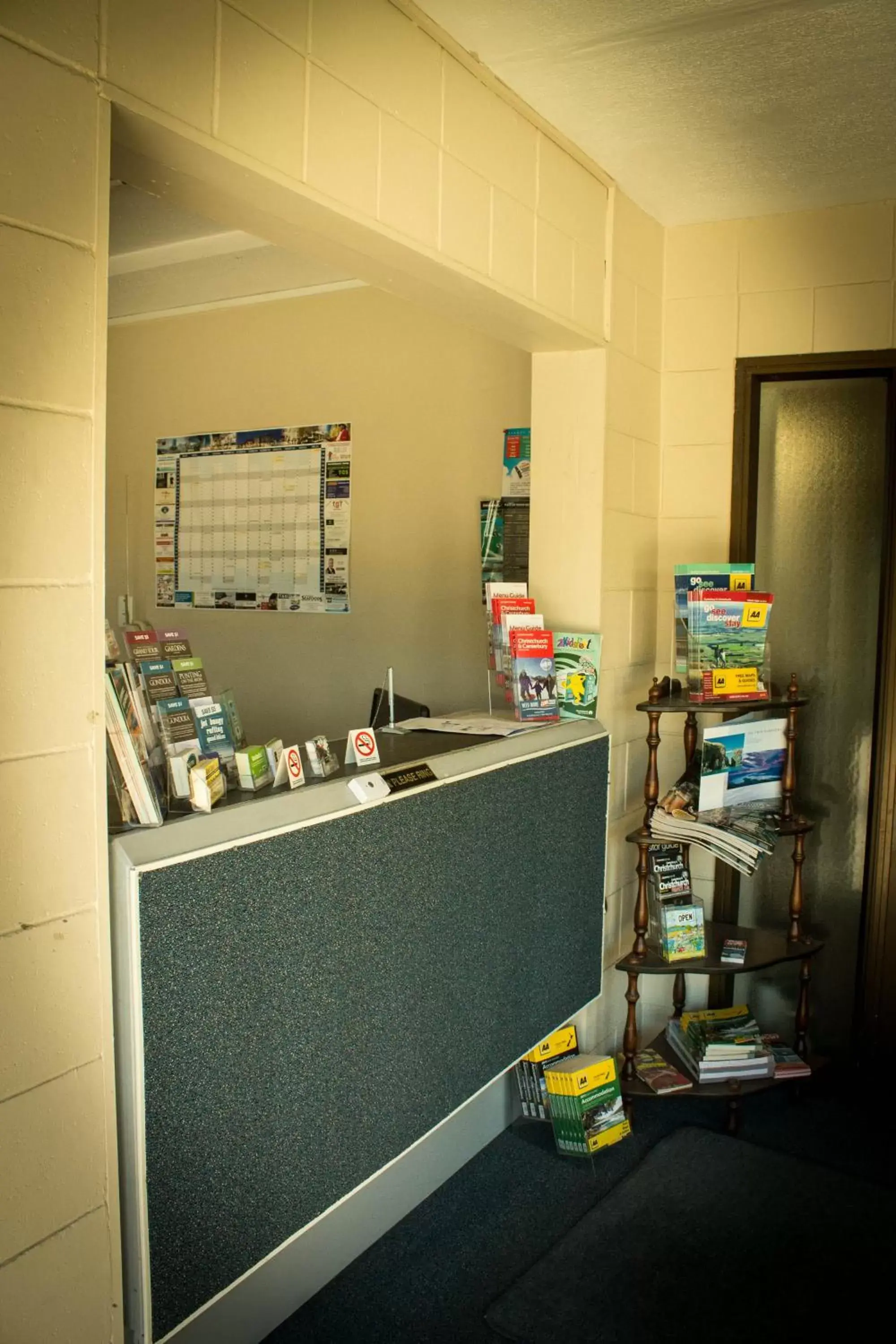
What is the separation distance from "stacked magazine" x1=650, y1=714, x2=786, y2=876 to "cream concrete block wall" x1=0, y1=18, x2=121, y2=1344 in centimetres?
170

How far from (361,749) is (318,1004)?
485mm

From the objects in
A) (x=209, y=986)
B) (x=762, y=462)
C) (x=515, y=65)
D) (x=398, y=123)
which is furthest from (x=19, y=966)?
(x=762, y=462)

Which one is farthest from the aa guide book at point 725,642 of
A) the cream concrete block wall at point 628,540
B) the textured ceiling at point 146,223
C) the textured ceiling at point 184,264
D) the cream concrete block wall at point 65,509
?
the textured ceiling at point 146,223

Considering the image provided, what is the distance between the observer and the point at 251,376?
3.99 meters

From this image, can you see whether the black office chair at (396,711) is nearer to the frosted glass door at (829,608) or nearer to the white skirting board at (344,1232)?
the white skirting board at (344,1232)

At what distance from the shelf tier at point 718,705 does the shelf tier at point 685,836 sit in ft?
0.99

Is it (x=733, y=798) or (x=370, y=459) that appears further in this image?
(x=370, y=459)

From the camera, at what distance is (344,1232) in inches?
86.4

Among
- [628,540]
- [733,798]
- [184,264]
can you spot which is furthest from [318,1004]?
[184,264]

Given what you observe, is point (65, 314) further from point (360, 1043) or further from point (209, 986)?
point (360, 1043)

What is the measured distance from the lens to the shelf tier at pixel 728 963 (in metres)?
2.79

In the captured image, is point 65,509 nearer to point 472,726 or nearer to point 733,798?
point 472,726

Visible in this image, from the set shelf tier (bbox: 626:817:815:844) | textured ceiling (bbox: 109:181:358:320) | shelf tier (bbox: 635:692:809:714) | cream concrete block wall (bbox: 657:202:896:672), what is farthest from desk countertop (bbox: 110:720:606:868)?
textured ceiling (bbox: 109:181:358:320)

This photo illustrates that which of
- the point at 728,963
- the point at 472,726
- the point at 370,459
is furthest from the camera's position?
the point at 370,459
